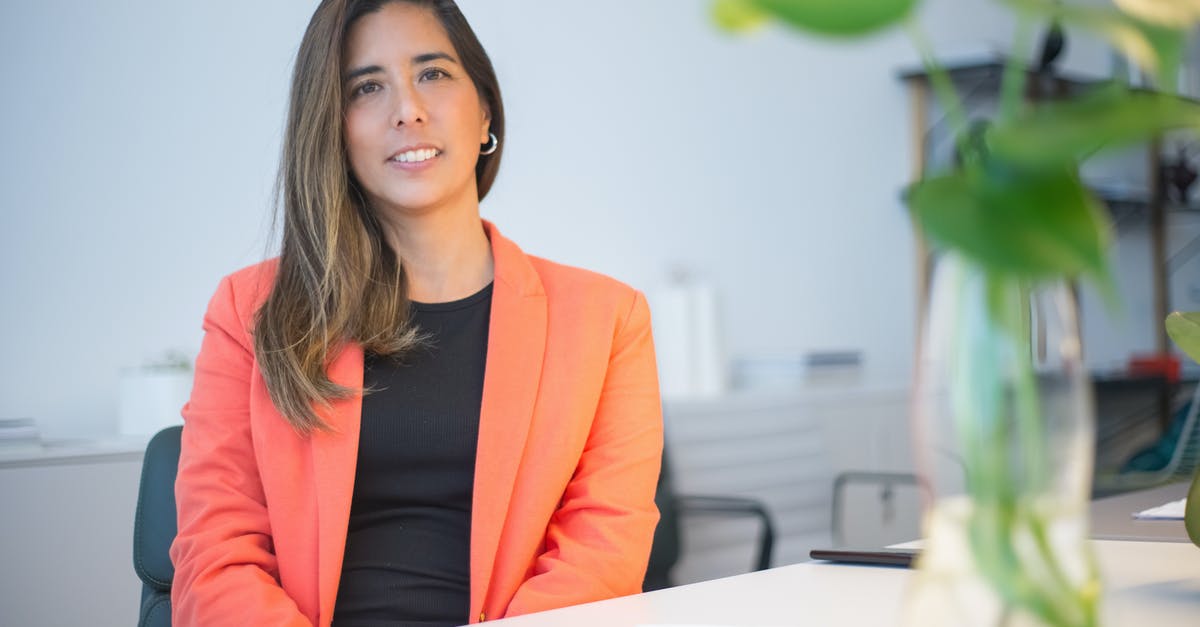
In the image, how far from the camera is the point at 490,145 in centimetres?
208

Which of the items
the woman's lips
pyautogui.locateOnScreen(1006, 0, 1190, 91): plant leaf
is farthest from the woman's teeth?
pyautogui.locateOnScreen(1006, 0, 1190, 91): plant leaf

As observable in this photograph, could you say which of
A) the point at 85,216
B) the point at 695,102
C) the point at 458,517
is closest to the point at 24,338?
the point at 85,216

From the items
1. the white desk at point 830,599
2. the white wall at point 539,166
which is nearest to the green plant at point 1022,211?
the white desk at point 830,599

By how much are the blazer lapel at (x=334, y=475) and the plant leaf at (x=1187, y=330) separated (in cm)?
105

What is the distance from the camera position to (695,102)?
12.9ft

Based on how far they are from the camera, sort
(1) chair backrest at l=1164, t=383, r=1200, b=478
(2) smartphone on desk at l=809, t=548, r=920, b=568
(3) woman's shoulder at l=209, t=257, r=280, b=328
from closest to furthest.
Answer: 1. (2) smartphone on desk at l=809, t=548, r=920, b=568
2. (3) woman's shoulder at l=209, t=257, r=280, b=328
3. (1) chair backrest at l=1164, t=383, r=1200, b=478

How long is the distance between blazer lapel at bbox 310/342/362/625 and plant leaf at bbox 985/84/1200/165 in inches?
51.2

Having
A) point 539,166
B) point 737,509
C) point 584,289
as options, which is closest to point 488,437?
point 584,289

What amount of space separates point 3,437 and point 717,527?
1.82m

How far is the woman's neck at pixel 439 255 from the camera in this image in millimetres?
1893

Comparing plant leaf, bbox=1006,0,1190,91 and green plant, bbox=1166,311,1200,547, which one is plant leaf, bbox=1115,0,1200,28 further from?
green plant, bbox=1166,311,1200,547

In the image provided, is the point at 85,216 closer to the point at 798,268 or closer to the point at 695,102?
the point at 695,102

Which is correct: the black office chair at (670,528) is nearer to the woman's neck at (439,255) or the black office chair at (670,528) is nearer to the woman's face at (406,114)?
the woman's neck at (439,255)

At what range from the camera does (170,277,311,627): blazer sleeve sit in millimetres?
1553
